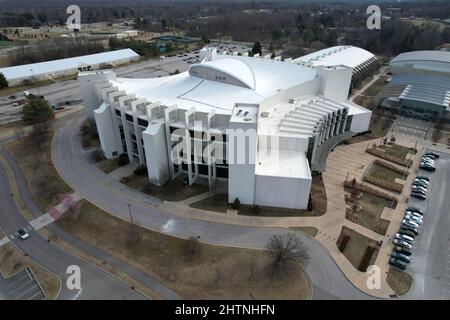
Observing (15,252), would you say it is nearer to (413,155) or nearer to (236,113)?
(236,113)

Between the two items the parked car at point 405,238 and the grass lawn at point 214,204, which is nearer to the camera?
the parked car at point 405,238

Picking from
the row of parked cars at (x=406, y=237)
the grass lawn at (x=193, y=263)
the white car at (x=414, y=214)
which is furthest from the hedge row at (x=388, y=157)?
the grass lawn at (x=193, y=263)

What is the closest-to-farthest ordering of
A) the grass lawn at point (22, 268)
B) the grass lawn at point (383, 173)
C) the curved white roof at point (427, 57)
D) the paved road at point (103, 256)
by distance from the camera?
1. the paved road at point (103, 256)
2. the grass lawn at point (22, 268)
3. the grass lawn at point (383, 173)
4. the curved white roof at point (427, 57)

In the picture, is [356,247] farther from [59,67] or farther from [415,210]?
[59,67]

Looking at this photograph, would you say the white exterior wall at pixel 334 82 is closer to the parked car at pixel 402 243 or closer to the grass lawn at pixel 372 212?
the grass lawn at pixel 372 212

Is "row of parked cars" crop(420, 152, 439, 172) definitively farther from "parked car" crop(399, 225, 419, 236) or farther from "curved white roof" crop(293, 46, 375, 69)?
"curved white roof" crop(293, 46, 375, 69)

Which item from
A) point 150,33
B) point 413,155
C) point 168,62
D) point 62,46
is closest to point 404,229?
point 413,155

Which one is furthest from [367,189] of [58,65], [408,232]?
[58,65]
